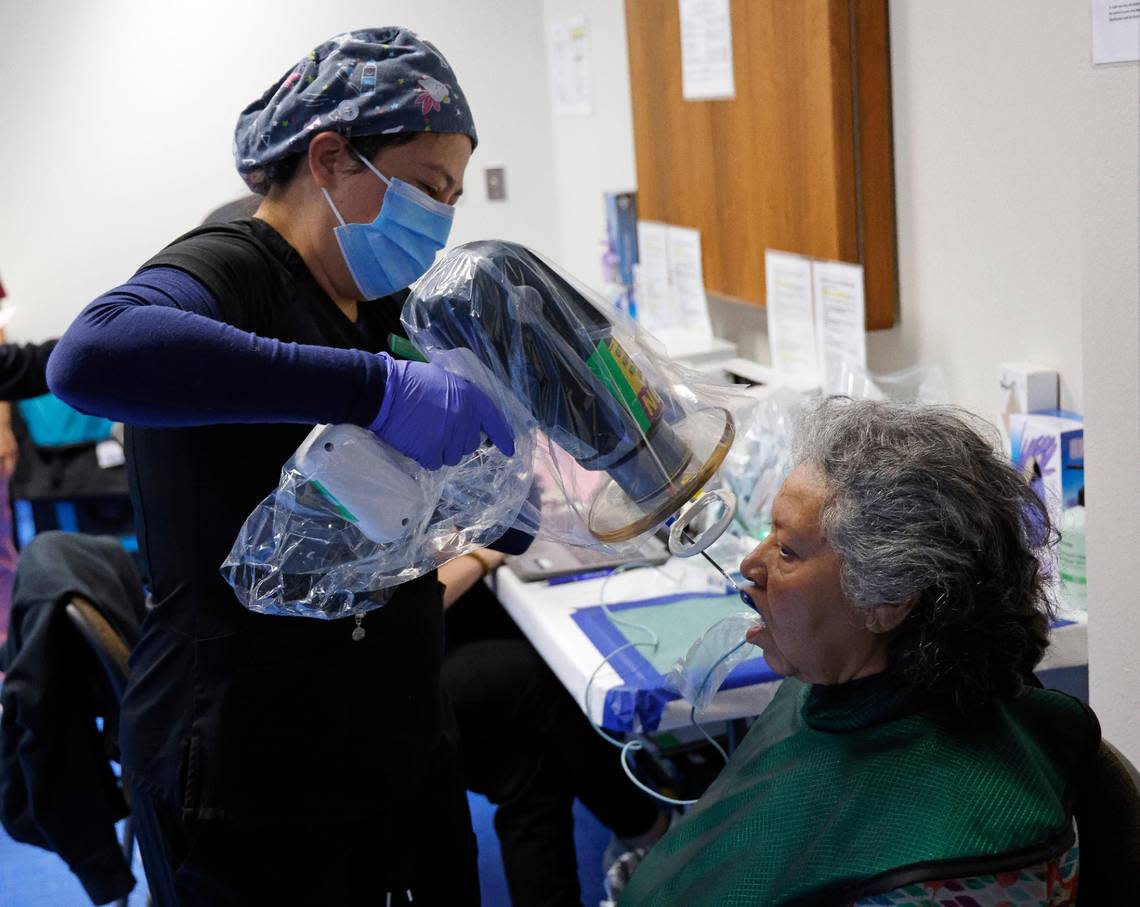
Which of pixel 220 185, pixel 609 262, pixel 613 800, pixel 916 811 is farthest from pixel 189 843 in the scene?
pixel 220 185

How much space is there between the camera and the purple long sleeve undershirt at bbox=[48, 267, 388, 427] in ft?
3.57

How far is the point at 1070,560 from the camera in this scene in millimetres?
1882

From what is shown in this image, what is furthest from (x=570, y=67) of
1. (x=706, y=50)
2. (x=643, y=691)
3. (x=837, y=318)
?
(x=643, y=691)

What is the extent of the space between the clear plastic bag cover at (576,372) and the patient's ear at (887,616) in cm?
22

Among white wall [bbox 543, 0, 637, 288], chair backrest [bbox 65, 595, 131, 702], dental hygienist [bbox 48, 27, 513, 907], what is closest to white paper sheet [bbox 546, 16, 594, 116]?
white wall [bbox 543, 0, 637, 288]

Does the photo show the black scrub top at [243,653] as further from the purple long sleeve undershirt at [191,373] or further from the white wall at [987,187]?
the white wall at [987,187]

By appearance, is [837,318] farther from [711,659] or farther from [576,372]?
[576,372]

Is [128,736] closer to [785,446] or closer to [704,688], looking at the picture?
[704,688]

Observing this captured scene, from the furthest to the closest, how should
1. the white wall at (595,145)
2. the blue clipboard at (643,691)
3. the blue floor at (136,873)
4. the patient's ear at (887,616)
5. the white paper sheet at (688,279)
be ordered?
1. the white wall at (595,145)
2. the white paper sheet at (688,279)
3. the blue floor at (136,873)
4. the blue clipboard at (643,691)
5. the patient's ear at (887,616)

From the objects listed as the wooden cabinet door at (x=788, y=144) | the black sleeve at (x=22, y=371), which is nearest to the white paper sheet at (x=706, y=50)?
the wooden cabinet door at (x=788, y=144)

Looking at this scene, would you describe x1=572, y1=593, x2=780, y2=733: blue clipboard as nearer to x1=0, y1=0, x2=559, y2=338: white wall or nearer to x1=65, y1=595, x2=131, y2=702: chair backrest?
x1=65, y1=595, x2=131, y2=702: chair backrest

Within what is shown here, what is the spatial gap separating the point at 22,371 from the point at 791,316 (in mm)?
1536

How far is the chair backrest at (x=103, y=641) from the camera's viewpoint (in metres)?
2.01

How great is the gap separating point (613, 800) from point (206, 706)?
1.31 m
